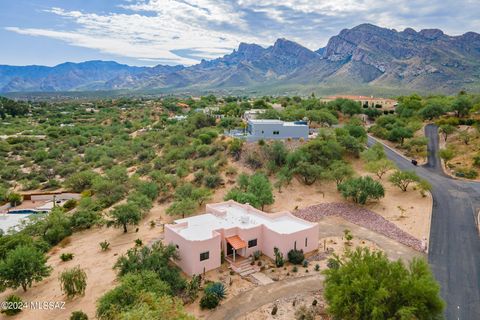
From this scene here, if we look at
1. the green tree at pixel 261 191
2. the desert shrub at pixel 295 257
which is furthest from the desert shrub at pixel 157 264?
the green tree at pixel 261 191

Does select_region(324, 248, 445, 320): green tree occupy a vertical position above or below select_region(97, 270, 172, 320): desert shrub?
above

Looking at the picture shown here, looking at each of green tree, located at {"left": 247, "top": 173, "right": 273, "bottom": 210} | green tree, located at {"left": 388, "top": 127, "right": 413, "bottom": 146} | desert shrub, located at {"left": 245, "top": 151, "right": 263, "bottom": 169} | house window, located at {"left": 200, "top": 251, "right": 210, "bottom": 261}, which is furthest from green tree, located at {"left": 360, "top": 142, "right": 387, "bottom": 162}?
house window, located at {"left": 200, "top": 251, "right": 210, "bottom": 261}

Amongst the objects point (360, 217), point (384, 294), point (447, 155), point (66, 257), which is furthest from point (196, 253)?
point (447, 155)

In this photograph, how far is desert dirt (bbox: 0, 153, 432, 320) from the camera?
20.9m

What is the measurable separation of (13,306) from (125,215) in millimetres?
11615

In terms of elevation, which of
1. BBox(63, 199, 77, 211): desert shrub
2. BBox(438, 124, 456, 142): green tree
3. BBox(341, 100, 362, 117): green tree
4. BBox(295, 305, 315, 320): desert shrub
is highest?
BBox(341, 100, 362, 117): green tree

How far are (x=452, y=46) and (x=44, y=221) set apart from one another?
768 ft

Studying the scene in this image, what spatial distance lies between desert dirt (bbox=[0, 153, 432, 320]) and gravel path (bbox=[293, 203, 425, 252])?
A: 3.46 feet

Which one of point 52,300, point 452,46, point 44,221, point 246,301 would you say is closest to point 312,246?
point 246,301

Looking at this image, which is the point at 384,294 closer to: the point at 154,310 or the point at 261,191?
the point at 154,310

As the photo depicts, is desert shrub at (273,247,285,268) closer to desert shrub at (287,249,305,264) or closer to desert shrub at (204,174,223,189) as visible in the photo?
desert shrub at (287,249,305,264)

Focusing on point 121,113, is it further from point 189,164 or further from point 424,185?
point 424,185

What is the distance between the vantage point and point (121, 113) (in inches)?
4146

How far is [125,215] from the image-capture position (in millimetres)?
30453
